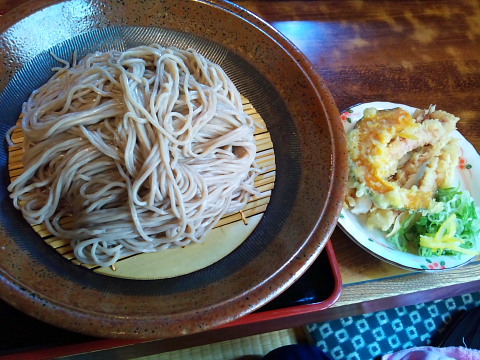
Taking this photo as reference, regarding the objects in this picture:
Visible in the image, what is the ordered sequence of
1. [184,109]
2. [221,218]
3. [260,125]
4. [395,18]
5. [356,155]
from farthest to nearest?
[395,18]
[356,155]
[260,125]
[221,218]
[184,109]

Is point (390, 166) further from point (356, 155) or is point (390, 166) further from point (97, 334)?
point (97, 334)

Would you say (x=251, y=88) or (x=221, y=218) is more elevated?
(x=251, y=88)

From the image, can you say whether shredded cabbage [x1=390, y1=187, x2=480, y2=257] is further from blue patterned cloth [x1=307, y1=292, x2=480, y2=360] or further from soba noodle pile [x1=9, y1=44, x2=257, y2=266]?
soba noodle pile [x1=9, y1=44, x2=257, y2=266]

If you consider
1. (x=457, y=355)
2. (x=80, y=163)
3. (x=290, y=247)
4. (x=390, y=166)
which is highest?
(x=80, y=163)

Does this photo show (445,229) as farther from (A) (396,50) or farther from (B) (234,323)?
(A) (396,50)

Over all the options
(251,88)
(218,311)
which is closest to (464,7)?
(251,88)

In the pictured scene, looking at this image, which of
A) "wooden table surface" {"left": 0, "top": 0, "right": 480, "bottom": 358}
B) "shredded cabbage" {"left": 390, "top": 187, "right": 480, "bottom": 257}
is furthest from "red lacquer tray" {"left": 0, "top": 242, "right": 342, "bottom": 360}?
"wooden table surface" {"left": 0, "top": 0, "right": 480, "bottom": 358}
